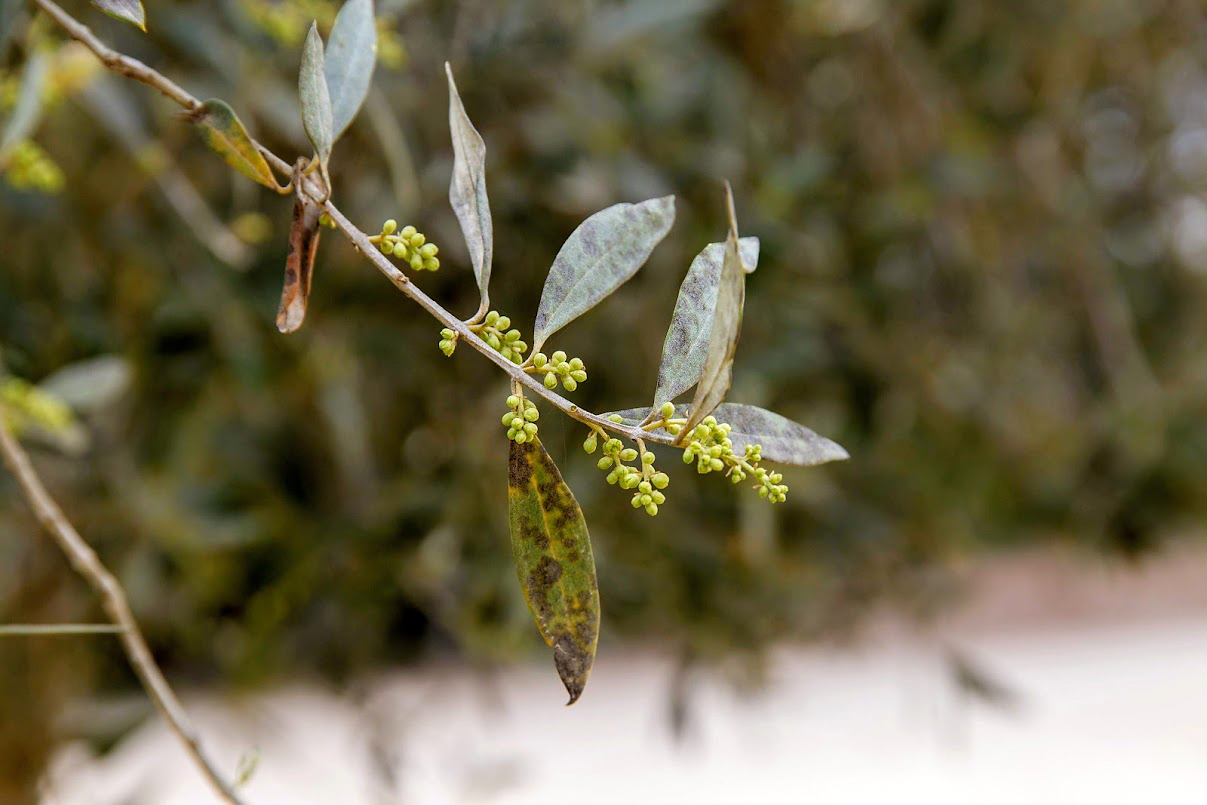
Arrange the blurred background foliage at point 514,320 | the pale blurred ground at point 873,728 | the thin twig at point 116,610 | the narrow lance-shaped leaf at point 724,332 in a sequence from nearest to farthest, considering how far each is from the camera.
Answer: the narrow lance-shaped leaf at point 724,332
the thin twig at point 116,610
the blurred background foliage at point 514,320
the pale blurred ground at point 873,728

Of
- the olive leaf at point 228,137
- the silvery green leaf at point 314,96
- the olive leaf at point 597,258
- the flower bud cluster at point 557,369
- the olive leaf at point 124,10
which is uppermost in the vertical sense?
the olive leaf at point 124,10

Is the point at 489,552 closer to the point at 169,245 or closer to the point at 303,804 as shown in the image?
the point at 169,245

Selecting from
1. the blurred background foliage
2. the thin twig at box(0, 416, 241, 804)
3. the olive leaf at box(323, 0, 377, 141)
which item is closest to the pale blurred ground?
the blurred background foliage

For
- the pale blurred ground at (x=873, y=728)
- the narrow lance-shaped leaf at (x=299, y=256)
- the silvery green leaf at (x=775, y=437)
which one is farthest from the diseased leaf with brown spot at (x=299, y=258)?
the pale blurred ground at (x=873, y=728)

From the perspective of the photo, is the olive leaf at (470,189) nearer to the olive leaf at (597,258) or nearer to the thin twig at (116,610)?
the olive leaf at (597,258)

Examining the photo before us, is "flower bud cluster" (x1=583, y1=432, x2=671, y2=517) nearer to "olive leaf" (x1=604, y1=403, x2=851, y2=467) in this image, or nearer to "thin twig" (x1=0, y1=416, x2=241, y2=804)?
"olive leaf" (x1=604, y1=403, x2=851, y2=467)

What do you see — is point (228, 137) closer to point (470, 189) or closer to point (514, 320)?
point (470, 189)
